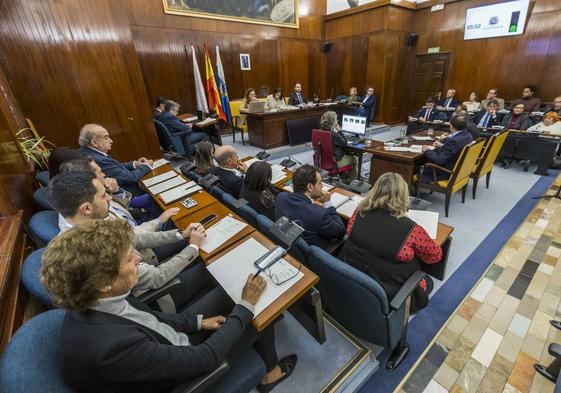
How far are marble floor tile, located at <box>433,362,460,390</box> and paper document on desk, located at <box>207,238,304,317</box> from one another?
1051mm

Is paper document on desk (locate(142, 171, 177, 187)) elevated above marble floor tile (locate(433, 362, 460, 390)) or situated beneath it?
elevated above

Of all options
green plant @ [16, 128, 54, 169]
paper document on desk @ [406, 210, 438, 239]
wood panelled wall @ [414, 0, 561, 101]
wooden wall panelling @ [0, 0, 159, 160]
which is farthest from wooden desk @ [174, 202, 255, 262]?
wood panelled wall @ [414, 0, 561, 101]

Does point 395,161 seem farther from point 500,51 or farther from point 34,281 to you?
point 500,51

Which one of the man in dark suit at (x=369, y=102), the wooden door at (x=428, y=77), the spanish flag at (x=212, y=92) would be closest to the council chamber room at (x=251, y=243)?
the spanish flag at (x=212, y=92)

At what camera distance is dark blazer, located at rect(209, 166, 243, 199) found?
2.48m

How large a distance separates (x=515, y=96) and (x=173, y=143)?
809cm

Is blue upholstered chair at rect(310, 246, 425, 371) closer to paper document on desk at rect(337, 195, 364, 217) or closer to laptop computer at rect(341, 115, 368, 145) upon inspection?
paper document on desk at rect(337, 195, 364, 217)

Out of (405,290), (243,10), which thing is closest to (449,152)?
(405,290)

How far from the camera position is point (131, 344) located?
77 cm

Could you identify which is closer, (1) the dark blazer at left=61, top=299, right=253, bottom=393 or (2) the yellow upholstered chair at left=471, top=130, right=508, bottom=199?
(1) the dark blazer at left=61, top=299, right=253, bottom=393

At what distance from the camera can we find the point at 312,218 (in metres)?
1.65

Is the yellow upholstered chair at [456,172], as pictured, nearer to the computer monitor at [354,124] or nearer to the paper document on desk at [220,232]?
the computer monitor at [354,124]

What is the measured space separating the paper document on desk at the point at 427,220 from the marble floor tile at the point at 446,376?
77 centimetres

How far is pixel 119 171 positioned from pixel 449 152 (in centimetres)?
373
